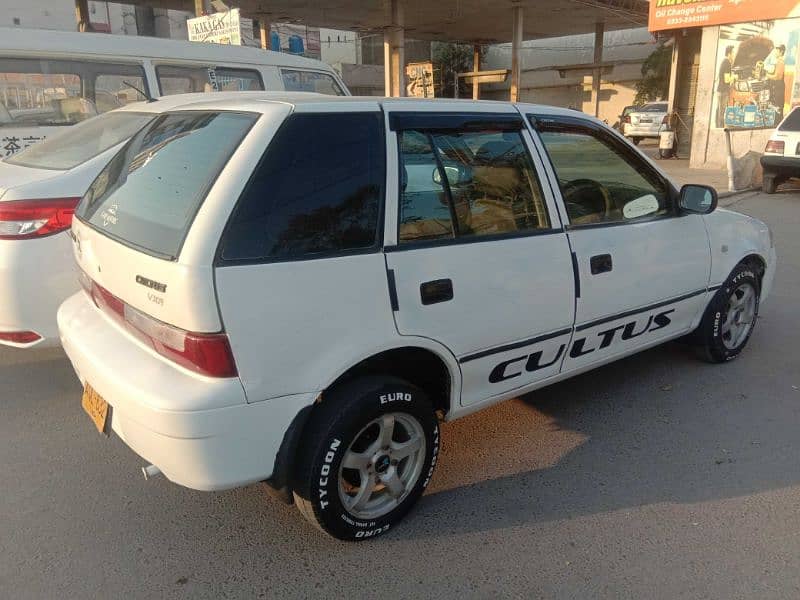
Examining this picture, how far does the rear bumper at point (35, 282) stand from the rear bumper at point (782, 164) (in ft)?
41.7

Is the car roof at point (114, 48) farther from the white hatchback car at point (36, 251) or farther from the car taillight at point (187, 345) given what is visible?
the car taillight at point (187, 345)

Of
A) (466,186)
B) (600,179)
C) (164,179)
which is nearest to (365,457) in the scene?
(466,186)

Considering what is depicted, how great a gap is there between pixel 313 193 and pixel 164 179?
0.65 metres

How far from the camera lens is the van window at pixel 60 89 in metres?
6.05

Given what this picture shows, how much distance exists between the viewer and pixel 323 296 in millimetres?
2348

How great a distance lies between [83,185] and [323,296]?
2333 mm

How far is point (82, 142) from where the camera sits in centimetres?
447

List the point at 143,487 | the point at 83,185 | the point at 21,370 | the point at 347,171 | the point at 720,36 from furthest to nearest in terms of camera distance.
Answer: the point at 720,36, the point at 21,370, the point at 83,185, the point at 143,487, the point at 347,171

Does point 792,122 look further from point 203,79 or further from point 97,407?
point 97,407

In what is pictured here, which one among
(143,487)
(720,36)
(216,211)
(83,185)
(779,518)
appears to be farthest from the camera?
(720,36)

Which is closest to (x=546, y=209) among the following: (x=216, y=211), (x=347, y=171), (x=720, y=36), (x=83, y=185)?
(x=347, y=171)

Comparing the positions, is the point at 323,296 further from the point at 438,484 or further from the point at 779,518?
the point at 779,518

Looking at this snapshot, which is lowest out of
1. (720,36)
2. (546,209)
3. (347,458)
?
(347,458)

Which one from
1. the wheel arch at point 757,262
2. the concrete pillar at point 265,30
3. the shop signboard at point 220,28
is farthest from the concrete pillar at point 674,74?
the wheel arch at point 757,262
